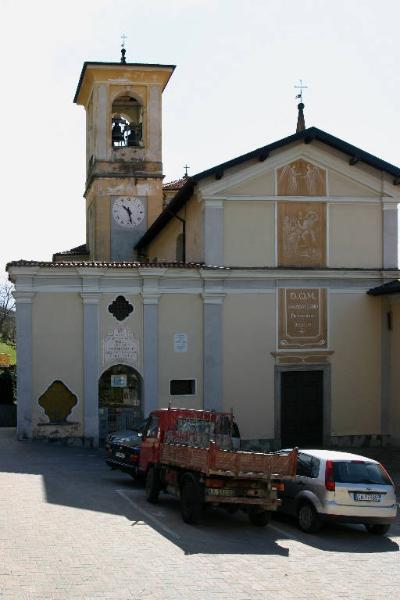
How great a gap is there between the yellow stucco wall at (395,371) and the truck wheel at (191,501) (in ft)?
40.7

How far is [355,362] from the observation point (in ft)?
83.4

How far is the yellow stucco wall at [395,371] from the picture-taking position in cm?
2512

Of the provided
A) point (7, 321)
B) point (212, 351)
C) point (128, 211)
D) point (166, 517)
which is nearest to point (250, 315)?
point (212, 351)

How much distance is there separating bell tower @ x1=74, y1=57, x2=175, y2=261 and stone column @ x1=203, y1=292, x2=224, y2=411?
29.5ft

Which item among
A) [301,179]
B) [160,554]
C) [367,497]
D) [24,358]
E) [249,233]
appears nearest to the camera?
[160,554]

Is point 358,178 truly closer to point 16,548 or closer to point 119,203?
point 119,203

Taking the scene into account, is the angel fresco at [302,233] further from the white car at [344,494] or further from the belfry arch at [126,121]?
the white car at [344,494]

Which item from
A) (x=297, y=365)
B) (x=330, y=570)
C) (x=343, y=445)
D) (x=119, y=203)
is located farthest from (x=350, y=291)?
(x=330, y=570)

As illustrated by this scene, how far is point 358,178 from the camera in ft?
82.3

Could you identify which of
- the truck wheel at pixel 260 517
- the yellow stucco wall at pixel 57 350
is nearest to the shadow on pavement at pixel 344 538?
the truck wheel at pixel 260 517

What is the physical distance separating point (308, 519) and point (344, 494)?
818 millimetres

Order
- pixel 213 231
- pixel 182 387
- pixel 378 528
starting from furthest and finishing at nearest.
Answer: pixel 182 387, pixel 213 231, pixel 378 528

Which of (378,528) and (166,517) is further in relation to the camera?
(166,517)

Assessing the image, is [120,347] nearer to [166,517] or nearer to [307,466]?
[166,517]
